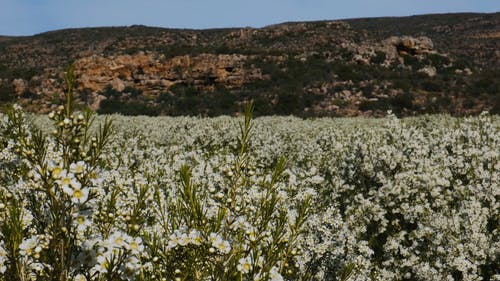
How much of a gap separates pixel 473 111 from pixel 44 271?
3555cm

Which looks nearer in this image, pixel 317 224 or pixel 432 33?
pixel 317 224

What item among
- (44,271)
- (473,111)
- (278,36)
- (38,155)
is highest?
(278,36)

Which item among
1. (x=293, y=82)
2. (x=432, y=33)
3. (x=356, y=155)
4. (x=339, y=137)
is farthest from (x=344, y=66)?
(x=432, y=33)

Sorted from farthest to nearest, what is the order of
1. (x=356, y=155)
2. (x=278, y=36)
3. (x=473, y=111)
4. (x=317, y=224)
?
1. (x=278, y=36)
2. (x=473, y=111)
3. (x=356, y=155)
4. (x=317, y=224)

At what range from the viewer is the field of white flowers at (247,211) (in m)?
2.46

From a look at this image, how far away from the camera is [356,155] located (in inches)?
324

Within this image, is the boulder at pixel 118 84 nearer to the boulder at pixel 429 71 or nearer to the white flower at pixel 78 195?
the boulder at pixel 429 71

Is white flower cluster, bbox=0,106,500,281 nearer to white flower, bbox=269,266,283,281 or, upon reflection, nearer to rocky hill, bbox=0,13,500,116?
white flower, bbox=269,266,283,281

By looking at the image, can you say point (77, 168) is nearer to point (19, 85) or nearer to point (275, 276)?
point (275, 276)

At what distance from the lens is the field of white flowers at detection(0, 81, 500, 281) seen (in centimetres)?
246

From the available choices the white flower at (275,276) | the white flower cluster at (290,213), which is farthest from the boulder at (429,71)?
the white flower at (275,276)

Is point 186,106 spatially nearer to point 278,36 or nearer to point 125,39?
point 278,36

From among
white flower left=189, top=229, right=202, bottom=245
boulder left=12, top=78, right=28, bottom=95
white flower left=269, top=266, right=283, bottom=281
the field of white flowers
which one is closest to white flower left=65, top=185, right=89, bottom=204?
the field of white flowers

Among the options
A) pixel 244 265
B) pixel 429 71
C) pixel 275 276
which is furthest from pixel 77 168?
pixel 429 71
